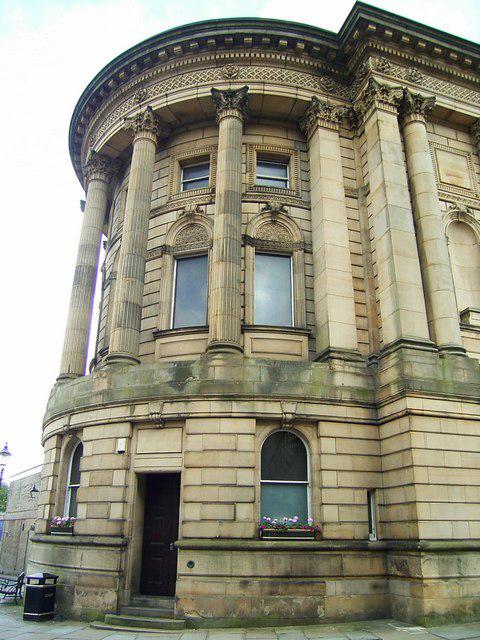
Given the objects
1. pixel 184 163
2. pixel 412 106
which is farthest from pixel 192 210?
pixel 412 106

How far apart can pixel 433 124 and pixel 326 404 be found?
11.9 m

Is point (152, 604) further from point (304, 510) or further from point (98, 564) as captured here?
point (304, 510)

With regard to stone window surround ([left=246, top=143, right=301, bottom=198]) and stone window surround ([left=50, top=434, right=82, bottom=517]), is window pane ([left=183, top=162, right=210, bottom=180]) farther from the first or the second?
stone window surround ([left=50, top=434, right=82, bottom=517])

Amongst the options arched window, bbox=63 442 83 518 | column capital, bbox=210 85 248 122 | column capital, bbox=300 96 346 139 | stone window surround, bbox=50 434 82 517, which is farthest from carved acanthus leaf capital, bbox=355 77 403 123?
arched window, bbox=63 442 83 518

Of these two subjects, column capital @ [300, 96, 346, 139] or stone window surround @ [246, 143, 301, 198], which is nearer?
stone window surround @ [246, 143, 301, 198]

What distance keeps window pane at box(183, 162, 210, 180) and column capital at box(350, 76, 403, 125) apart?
587cm

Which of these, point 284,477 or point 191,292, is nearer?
point 284,477

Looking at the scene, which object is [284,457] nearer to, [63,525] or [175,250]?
[63,525]

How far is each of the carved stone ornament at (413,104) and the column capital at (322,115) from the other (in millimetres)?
2001

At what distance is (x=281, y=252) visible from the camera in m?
18.1

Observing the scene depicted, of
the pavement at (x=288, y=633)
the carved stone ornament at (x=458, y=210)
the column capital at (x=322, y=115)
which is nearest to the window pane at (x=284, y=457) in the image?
the pavement at (x=288, y=633)

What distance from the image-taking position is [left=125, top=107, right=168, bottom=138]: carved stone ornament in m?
19.5

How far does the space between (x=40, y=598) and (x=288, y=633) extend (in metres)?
6.50

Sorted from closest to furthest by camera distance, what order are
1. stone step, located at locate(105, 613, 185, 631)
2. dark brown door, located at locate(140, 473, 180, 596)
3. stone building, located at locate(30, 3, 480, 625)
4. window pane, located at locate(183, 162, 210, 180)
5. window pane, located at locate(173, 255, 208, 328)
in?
stone step, located at locate(105, 613, 185, 631)
stone building, located at locate(30, 3, 480, 625)
dark brown door, located at locate(140, 473, 180, 596)
window pane, located at locate(173, 255, 208, 328)
window pane, located at locate(183, 162, 210, 180)
